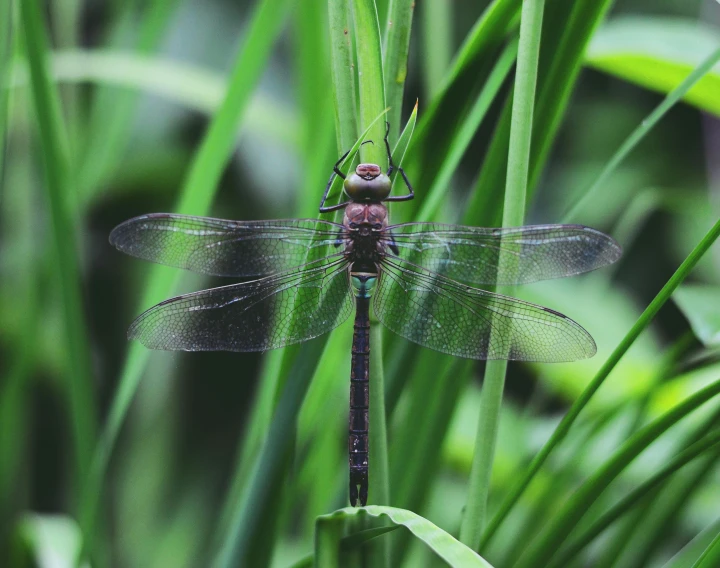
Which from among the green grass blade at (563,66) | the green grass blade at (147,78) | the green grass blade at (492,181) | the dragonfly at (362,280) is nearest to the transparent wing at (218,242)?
the dragonfly at (362,280)

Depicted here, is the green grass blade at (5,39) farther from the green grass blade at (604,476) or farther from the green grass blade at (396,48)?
the green grass blade at (604,476)

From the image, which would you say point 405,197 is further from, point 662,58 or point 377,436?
point 662,58

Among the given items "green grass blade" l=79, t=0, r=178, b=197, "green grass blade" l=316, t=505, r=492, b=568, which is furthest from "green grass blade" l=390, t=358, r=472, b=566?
"green grass blade" l=79, t=0, r=178, b=197

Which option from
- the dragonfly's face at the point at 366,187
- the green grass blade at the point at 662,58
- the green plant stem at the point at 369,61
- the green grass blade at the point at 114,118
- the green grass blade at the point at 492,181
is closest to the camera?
the green plant stem at the point at 369,61

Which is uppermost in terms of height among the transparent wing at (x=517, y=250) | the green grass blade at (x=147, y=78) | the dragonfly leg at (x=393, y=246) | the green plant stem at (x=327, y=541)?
the green grass blade at (x=147, y=78)

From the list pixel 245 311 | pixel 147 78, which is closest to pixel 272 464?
pixel 245 311

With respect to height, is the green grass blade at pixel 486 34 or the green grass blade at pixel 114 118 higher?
the green grass blade at pixel 114 118
